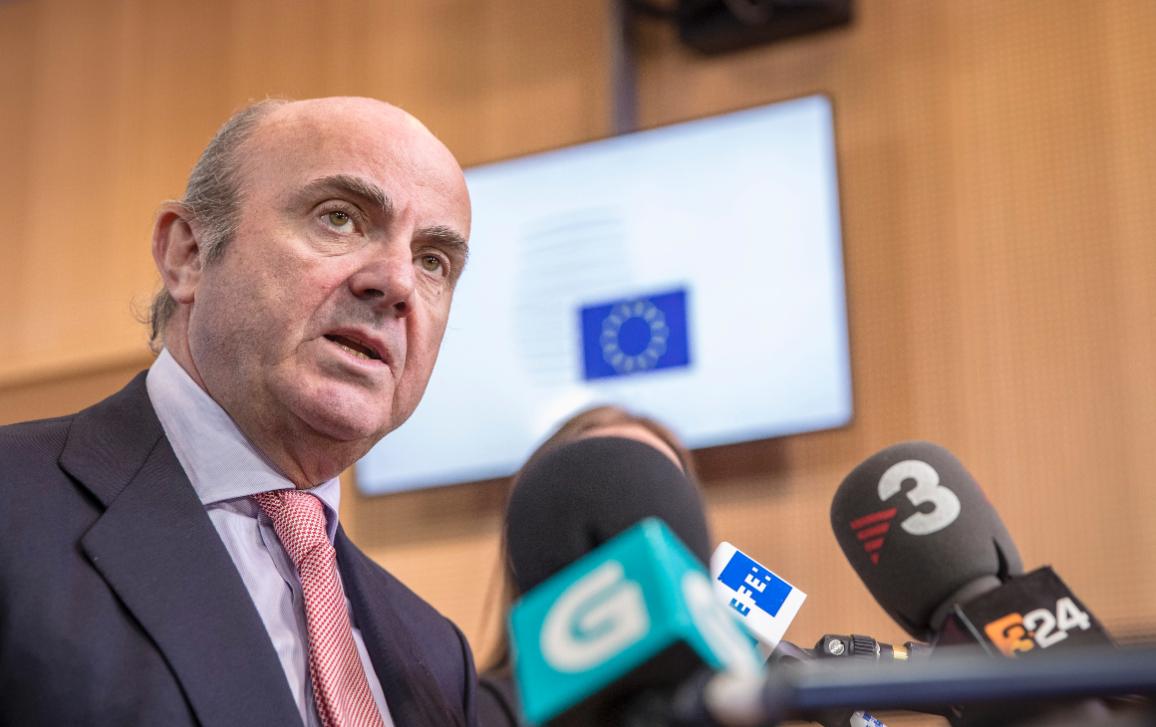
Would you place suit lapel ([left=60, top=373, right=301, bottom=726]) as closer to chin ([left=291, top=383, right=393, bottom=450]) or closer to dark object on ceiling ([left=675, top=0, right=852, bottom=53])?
chin ([left=291, top=383, right=393, bottom=450])

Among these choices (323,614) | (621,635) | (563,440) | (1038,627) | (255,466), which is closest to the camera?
(621,635)

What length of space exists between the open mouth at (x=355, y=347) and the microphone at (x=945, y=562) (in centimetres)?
62

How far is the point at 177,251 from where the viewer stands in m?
1.91

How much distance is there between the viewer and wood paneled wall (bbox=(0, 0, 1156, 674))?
140 inches

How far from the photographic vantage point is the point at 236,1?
506 centimetres

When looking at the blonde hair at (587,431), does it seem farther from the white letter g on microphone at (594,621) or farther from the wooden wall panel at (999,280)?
the white letter g on microphone at (594,621)

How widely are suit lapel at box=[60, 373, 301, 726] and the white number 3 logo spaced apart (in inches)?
24.4

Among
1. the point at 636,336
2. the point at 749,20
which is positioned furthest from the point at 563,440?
the point at 749,20

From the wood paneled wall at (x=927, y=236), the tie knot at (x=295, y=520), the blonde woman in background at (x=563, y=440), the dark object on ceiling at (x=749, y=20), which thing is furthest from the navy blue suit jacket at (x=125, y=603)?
the dark object on ceiling at (x=749, y=20)

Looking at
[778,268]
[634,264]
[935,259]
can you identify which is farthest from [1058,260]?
[634,264]

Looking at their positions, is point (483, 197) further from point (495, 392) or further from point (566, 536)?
point (566, 536)

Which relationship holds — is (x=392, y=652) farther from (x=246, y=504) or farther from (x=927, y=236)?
(x=927, y=236)

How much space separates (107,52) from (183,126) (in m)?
0.48

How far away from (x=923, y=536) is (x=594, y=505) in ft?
1.01
